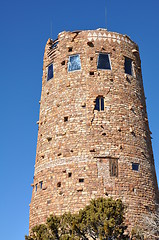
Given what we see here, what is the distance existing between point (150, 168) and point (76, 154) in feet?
14.6

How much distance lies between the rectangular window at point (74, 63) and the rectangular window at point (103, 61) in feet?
3.92

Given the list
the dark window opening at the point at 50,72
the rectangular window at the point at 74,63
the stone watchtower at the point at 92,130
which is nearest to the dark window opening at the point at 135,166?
the stone watchtower at the point at 92,130

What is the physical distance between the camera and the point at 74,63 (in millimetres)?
23469

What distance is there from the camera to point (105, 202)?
17188 millimetres

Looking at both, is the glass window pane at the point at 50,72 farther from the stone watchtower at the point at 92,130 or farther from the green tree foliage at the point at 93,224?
the green tree foliage at the point at 93,224

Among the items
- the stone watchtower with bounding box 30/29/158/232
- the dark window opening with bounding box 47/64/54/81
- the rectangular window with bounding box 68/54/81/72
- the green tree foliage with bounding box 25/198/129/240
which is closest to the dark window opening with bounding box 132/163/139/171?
the stone watchtower with bounding box 30/29/158/232

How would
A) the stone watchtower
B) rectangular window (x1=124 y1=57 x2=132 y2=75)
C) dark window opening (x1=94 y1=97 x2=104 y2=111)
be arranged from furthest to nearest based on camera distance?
1. rectangular window (x1=124 y1=57 x2=132 y2=75)
2. dark window opening (x1=94 y1=97 x2=104 y2=111)
3. the stone watchtower

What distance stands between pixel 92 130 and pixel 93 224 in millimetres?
5943

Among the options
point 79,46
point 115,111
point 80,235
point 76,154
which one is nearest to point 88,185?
point 76,154

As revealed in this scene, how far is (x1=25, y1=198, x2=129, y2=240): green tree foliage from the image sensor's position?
16.6m

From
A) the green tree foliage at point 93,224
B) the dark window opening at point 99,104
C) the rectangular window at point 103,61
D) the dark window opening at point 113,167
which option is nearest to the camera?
the green tree foliage at point 93,224

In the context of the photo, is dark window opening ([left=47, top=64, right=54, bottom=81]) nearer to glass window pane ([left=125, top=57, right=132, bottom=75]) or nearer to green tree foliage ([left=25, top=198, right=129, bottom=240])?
glass window pane ([left=125, top=57, right=132, bottom=75])

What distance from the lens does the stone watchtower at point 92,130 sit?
20.1 m

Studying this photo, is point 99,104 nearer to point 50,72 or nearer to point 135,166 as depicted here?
point 135,166
